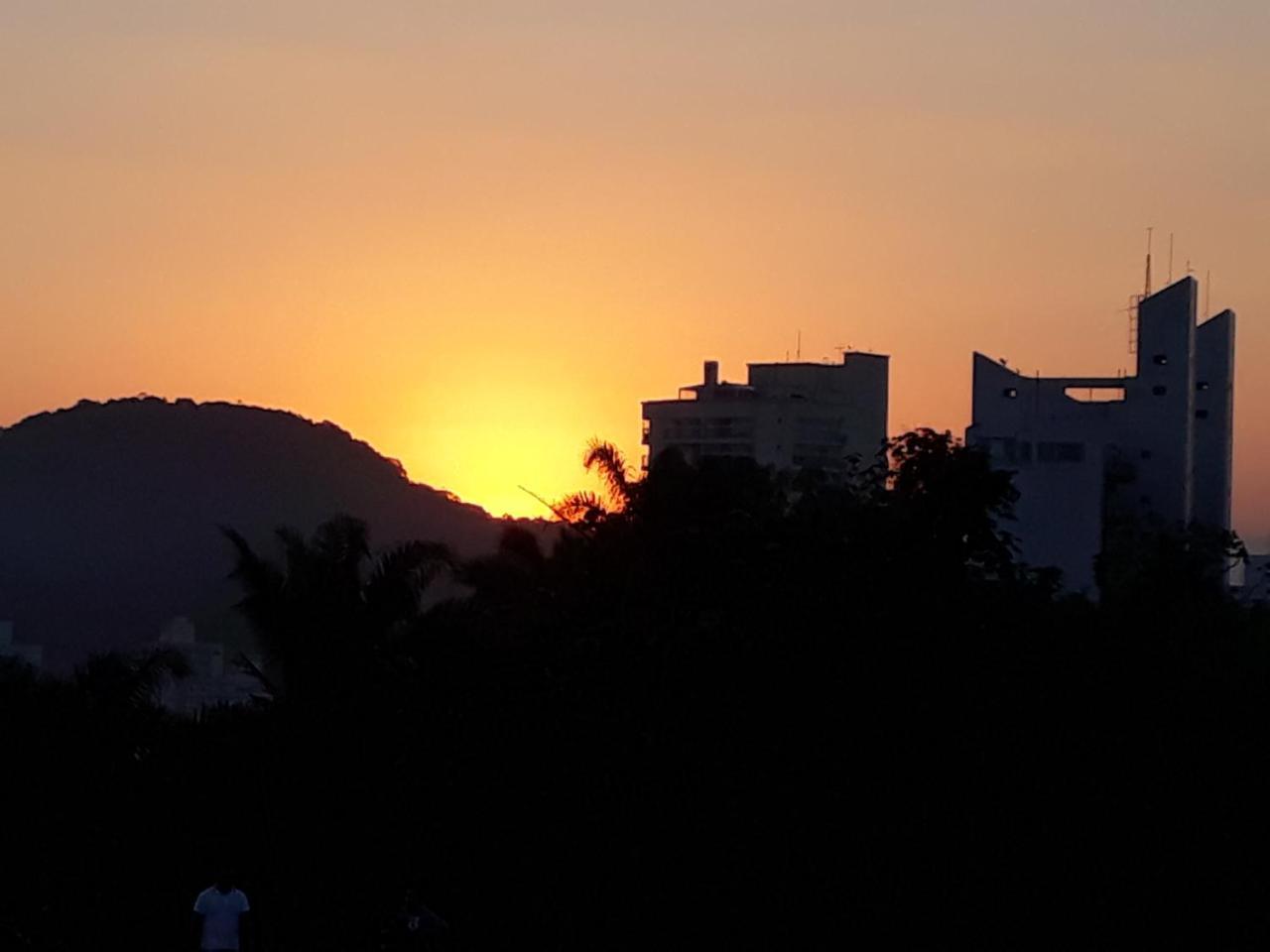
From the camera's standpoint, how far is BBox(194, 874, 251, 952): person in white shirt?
52.5ft

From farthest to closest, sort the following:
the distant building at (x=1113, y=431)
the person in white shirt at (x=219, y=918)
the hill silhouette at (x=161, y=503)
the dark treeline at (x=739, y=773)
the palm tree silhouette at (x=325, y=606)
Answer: the hill silhouette at (x=161, y=503) → the distant building at (x=1113, y=431) → the palm tree silhouette at (x=325, y=606) → the dark treeline at (x=739, y=773) → the person in white shirt at (x=219, y=918)

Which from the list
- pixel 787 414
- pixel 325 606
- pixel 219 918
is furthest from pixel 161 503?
pixel 219 918

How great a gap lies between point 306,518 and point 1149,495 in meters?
106

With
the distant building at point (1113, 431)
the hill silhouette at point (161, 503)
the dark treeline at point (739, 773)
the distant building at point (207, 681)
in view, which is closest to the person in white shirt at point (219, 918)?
the dark treeline at point (739, 773)

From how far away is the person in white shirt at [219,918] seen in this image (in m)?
16.0

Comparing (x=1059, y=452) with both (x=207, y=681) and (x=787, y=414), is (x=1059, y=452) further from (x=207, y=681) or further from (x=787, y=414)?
(x=207, y=681)

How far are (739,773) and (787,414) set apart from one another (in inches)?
2863

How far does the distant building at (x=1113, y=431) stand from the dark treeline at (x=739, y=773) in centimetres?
4299

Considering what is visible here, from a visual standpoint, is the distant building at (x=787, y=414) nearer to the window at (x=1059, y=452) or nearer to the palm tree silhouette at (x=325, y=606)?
the window at (x=1059, y=452)

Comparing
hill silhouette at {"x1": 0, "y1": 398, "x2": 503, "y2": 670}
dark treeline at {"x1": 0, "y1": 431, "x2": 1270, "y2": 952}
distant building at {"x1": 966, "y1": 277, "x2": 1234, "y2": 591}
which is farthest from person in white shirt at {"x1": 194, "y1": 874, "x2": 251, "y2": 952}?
hill silhouette at {"x1": 0, "y1": 398, "x2": 503, "y2": 670}

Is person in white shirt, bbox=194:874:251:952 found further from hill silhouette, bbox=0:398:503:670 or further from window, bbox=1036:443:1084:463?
hill silhouette, bbox=0:398:503:670

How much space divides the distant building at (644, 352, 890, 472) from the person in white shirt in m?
75.4

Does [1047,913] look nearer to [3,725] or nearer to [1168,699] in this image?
[1168,699]

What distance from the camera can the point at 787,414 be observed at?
9344 centimetres
